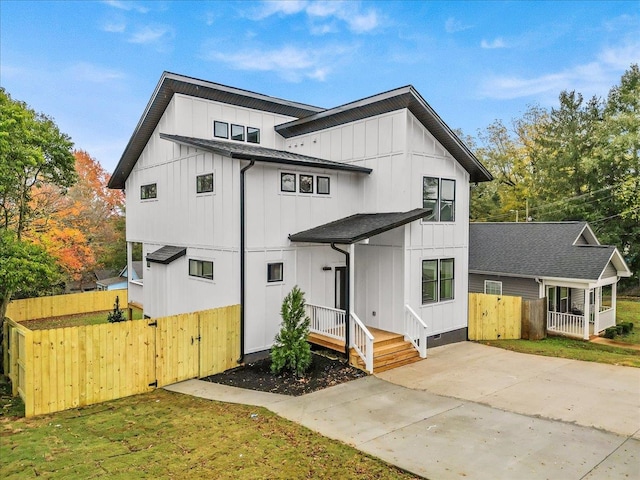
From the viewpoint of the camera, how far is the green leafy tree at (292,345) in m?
10.3

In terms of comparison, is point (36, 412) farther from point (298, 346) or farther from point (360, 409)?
point (360, 409)

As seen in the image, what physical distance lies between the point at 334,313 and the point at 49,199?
760 inches

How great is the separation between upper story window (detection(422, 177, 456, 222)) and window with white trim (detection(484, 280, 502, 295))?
6884 millimetres

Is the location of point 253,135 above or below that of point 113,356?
above

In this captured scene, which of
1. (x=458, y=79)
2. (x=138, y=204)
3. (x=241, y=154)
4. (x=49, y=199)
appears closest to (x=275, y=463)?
(x=241, y=154)

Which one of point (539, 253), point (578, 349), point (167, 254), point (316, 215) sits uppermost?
point (316, 215)

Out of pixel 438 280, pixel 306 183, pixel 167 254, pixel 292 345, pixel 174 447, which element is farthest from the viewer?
pixel 167 254

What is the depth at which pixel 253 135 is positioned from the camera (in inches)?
624

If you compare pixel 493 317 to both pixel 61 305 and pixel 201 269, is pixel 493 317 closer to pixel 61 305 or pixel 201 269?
pixel 201 269

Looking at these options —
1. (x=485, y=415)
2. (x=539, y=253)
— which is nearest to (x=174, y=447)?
(x=485, y=415)

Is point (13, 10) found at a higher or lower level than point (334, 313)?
higher

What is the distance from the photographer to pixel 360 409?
327 inches

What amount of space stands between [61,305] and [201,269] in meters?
10.6

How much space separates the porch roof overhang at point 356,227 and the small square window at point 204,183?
9.47 feet
